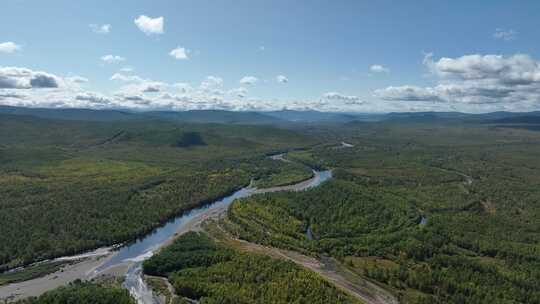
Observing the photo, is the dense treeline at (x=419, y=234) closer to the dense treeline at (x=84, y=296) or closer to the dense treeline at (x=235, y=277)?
the dense treeline at (x=235, y=277)

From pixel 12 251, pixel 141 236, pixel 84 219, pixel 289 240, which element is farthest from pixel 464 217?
pixel 12 251

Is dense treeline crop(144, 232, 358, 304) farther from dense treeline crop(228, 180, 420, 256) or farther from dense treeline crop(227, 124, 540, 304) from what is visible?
dense treeline crop(228, 180, 420, 256)

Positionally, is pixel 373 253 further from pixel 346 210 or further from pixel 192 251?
pixel 192 251

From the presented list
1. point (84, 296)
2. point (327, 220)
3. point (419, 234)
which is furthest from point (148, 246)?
point (419, 234)

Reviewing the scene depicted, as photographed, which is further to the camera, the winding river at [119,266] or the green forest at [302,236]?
the green forest at [302,236]

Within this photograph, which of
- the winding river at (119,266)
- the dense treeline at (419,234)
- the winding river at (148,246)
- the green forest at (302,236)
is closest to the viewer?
the winding river at (119,266)

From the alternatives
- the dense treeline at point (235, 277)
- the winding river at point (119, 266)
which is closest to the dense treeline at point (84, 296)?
the winding river at point (119, 266)

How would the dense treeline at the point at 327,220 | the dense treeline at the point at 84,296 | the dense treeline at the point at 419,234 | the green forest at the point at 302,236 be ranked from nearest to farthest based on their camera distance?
1. the dense treeline at the point at 84,296
2. the green forest at the point at 302,236
3. the dense treeline at the point at 419,234
4. the dense treeline at the point at 327,220
